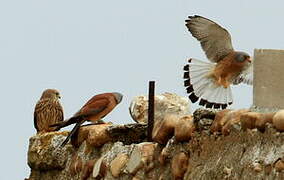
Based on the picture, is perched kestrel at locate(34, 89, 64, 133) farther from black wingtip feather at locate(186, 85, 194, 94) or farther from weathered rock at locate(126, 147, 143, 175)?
weathered rock at locate(126, 147, 143, 175)

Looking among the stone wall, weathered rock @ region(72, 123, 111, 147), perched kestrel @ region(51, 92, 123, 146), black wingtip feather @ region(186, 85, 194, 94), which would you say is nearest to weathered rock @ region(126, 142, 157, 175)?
the stone wall

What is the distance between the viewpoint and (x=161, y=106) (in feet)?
24.9

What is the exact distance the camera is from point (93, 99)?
812cm

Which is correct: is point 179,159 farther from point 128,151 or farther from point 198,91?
point 198,91

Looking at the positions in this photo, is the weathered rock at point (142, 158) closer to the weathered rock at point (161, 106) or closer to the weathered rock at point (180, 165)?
the weathered rock at point (180, 165)

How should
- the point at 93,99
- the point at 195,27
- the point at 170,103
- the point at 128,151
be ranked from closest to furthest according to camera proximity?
the point at 128,151, the point at 170,103, the point at 93,99, the point at 195,27

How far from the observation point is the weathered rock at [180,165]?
5.88 meters

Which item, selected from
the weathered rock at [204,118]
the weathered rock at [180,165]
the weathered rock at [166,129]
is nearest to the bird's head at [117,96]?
the weathered rock at [166,129]

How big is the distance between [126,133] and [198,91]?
1.46 m

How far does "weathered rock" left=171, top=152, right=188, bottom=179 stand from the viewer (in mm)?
5883

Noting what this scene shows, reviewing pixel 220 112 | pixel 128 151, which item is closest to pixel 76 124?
pixel 128 151

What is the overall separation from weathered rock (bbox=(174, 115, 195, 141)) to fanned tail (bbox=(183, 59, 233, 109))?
6.04ft

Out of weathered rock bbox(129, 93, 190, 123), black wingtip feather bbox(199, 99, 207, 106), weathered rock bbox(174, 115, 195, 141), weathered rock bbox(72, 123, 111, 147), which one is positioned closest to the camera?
weathered rock bbox(174, 115, 195, 141)

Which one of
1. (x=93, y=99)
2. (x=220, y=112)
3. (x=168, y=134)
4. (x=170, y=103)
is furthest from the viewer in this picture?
(x=93, y=99)
